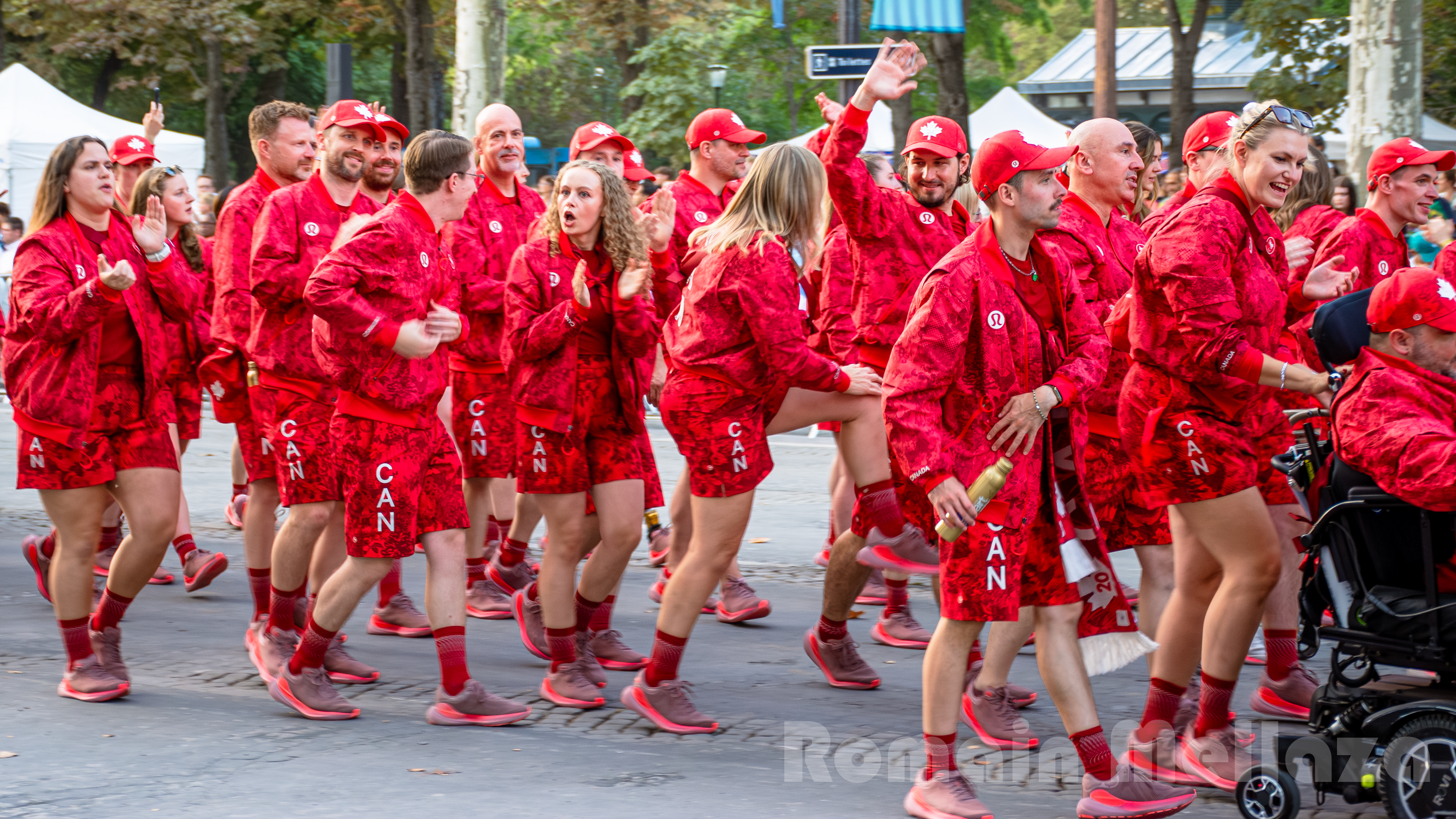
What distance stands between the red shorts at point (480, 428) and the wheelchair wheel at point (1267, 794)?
419 centimetres

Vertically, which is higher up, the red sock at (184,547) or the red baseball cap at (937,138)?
the red baseball cap at (937,138)

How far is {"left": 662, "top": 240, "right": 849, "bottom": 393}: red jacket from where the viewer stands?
223 inches

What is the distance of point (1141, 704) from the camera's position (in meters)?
6.03

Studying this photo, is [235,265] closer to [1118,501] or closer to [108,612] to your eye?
[108,612]

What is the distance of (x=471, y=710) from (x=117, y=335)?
2.07m

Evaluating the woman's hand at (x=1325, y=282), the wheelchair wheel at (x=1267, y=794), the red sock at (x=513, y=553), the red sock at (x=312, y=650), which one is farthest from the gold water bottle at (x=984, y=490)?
the red sock at (x=513, y=553)

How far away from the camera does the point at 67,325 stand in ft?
19.3

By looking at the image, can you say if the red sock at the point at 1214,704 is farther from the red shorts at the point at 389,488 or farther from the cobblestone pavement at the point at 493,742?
the red shorts at the point at 389,488

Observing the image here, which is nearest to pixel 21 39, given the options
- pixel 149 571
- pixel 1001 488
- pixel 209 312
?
pixel 209 312

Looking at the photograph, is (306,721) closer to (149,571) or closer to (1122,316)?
(149,571)

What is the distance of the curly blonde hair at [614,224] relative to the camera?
244 inches

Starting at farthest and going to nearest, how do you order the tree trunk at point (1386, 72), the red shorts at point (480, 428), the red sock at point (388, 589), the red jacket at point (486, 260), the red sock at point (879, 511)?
1. the tree trunk at point (1386, 72)
2. the red shorts at point (480, 428)
3. the red jacket at point (486, 260)
4. the red sock at point (388, 589)
5. the red sock at point (879, 511)

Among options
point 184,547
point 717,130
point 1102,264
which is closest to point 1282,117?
point 1102,264

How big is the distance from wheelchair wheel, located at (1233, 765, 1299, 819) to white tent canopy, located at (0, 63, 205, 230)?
22.6 meters
